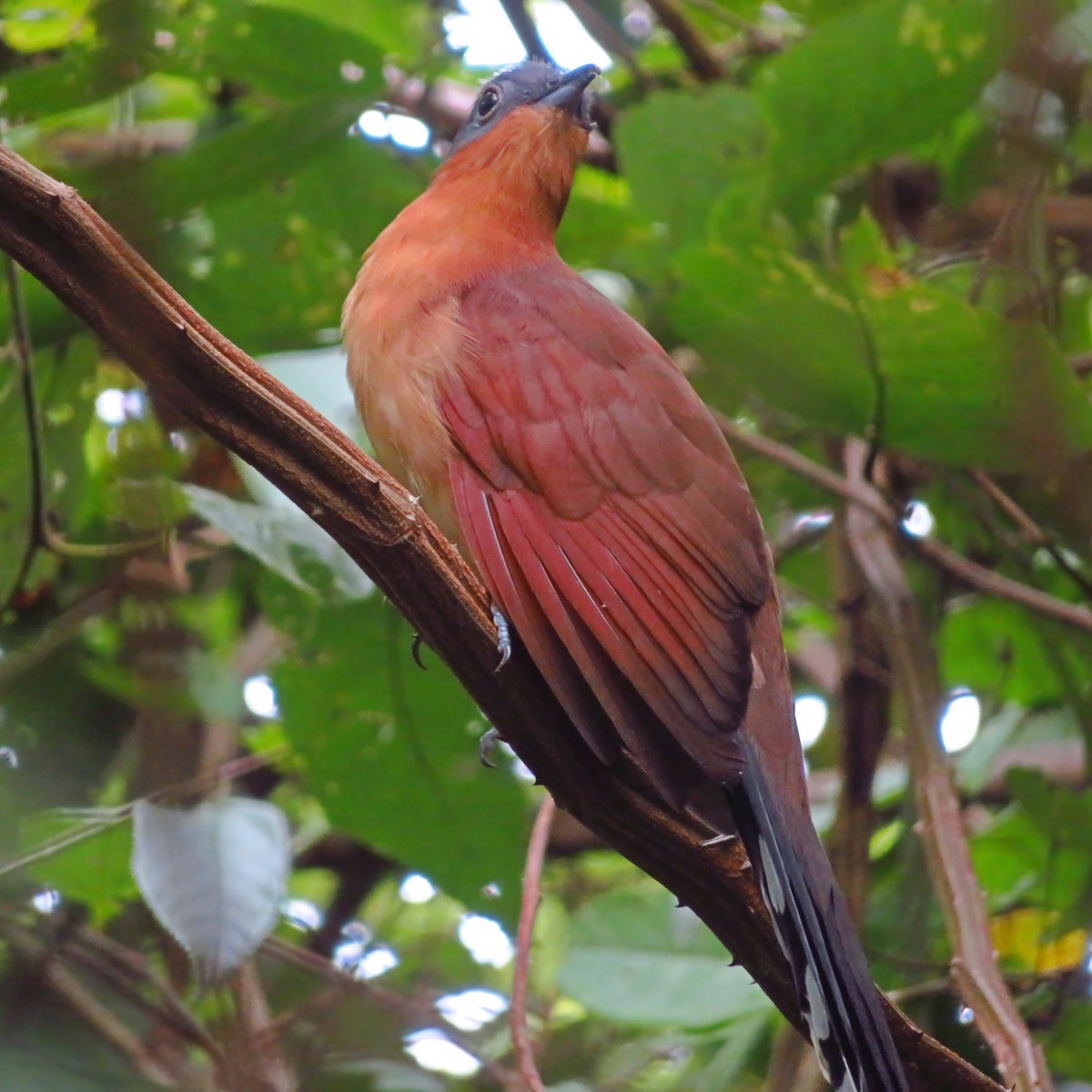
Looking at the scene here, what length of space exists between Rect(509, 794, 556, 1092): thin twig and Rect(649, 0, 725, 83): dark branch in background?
6.78 feet

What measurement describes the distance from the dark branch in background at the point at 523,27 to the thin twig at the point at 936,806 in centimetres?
124

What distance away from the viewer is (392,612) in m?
2.75

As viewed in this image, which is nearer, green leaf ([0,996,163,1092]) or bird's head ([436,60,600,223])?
green leaf ([0,996,163,1092])

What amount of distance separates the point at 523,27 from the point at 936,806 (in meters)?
2.14

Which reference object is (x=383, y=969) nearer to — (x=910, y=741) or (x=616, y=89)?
(x=910, y=741)

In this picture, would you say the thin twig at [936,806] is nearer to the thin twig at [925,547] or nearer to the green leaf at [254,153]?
the thin twig at [925,547]

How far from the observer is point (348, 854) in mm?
3480

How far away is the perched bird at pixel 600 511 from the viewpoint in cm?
187

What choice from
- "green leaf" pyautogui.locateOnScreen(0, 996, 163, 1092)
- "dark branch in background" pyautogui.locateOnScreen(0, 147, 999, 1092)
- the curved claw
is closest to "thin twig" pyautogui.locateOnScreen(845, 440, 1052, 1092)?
"dark branch in background" pyautogui.locateOnScreen(0, 147, 999, 1092)

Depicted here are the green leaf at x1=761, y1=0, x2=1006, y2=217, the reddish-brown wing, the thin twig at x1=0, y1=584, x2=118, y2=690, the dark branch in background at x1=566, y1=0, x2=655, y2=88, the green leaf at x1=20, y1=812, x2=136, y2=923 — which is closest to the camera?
the reddish-brown wing

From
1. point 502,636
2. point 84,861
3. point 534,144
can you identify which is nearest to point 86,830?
point 84,861

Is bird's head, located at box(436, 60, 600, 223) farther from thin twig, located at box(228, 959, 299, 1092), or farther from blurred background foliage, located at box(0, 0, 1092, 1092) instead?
thin twig, located at box(228, 959, 299, 1092)

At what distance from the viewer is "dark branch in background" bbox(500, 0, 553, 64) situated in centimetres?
353

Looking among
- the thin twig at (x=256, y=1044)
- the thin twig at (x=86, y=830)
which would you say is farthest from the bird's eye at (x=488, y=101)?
the thin twig at (x=256, y=1044)
